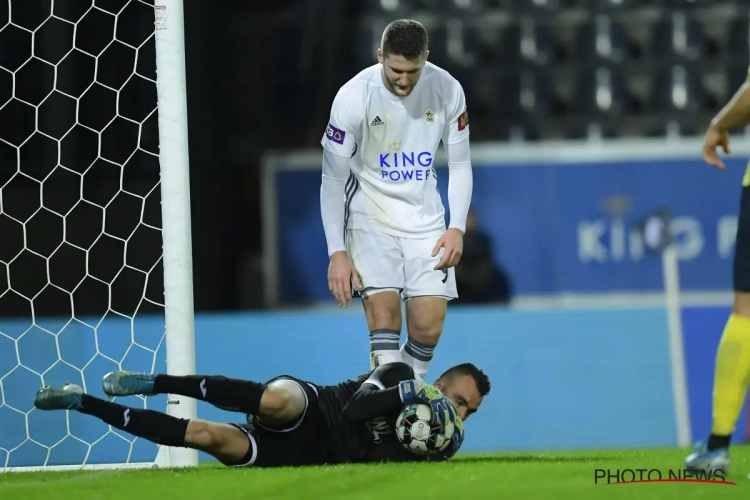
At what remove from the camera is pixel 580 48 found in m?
8.71

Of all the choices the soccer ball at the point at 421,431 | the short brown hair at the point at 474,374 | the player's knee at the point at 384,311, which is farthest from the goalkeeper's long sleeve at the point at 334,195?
the soccer ball at the point at 421,431

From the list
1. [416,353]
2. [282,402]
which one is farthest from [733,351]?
[416,353]

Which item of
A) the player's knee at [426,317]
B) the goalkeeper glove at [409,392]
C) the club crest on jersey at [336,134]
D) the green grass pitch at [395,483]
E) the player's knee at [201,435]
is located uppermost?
the club crest on jersey at [336,134]

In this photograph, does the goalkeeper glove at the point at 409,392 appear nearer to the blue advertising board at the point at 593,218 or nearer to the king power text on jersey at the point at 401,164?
the king power text on jersey at the point at 401,164

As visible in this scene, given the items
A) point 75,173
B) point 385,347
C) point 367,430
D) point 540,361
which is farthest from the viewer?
point 75,173

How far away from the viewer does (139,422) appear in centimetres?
378

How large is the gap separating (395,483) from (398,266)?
4.17 feet

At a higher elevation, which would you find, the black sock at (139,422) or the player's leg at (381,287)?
the player's leg at (381,287)

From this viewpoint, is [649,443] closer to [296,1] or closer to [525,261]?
[525,261]

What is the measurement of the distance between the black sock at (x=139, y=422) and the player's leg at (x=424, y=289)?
3.48ft

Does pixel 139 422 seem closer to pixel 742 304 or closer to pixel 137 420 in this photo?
pixel 137 420

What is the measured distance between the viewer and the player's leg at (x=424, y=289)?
451cm

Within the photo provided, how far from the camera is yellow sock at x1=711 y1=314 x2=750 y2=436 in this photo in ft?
10.5

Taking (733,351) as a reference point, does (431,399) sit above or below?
below
